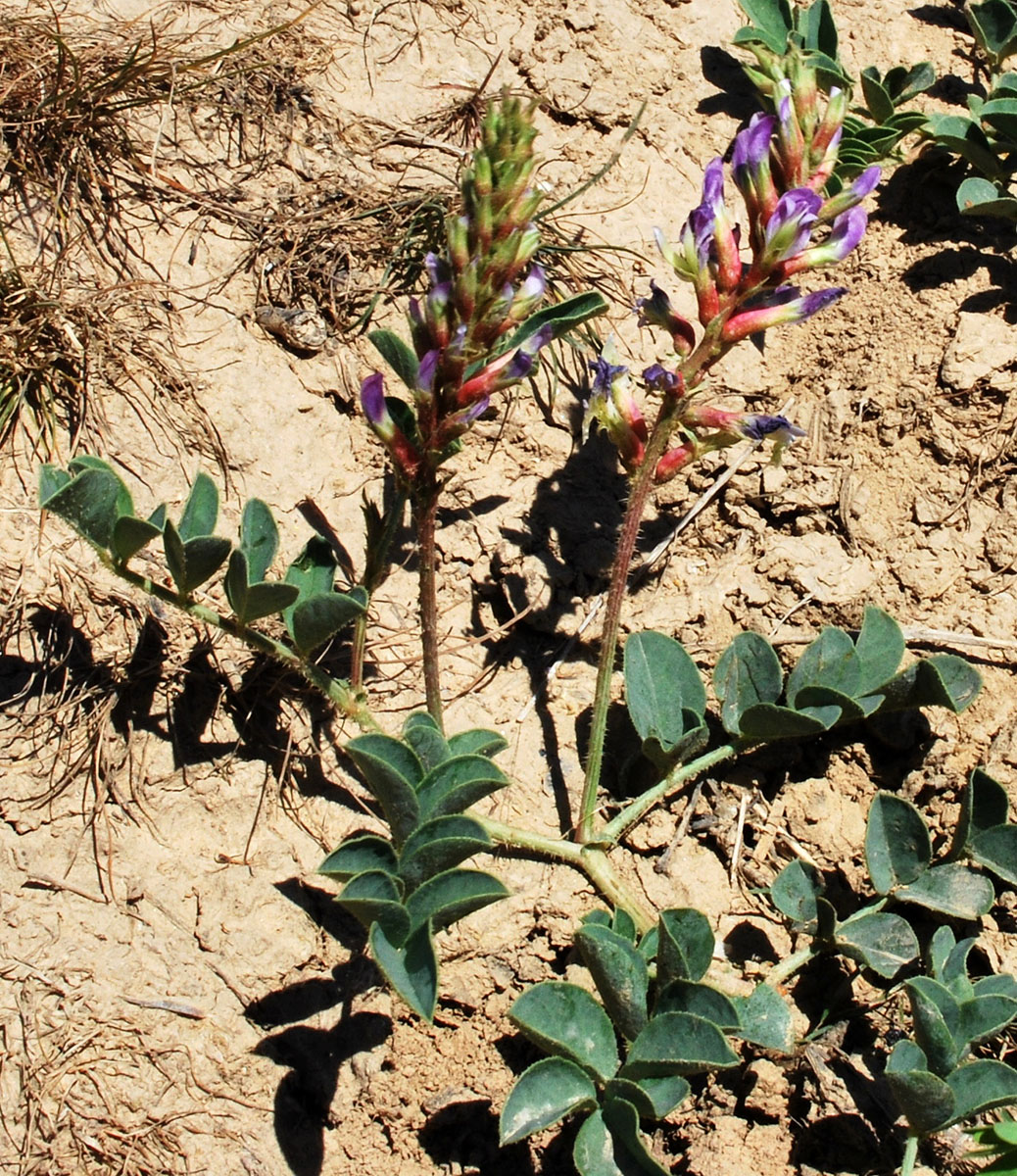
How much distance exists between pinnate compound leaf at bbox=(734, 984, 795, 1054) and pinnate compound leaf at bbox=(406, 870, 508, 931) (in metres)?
0.64

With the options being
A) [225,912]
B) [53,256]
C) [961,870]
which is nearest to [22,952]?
[225,912]

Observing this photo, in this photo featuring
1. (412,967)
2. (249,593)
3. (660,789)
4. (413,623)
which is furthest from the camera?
(413,623)

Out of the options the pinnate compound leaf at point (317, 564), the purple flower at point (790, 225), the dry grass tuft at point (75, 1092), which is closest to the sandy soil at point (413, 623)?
the dry grass tuft at point (75, 1092)

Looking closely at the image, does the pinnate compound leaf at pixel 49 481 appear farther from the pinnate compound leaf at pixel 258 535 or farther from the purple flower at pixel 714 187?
the purple flower at pixel 714 187

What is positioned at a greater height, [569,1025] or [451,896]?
[451,896]

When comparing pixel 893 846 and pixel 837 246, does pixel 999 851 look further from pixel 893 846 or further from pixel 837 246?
pixel 837 246

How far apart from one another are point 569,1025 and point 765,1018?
0.44 meters

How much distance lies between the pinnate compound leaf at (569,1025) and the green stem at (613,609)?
0.56 meters

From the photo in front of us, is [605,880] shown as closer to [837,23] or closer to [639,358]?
[639,358]

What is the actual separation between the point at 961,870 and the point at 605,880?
83cm

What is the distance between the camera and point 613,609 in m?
2.82

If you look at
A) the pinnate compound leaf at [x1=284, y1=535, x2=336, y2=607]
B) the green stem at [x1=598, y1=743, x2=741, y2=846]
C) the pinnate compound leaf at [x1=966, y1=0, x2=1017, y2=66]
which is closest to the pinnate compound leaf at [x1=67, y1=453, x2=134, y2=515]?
the pinnate compound leaf at [x1=284, y1=535, x2=336, y2=607]

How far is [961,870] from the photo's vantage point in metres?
2.71

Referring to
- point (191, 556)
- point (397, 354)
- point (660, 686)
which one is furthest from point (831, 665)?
point (191, 556)
